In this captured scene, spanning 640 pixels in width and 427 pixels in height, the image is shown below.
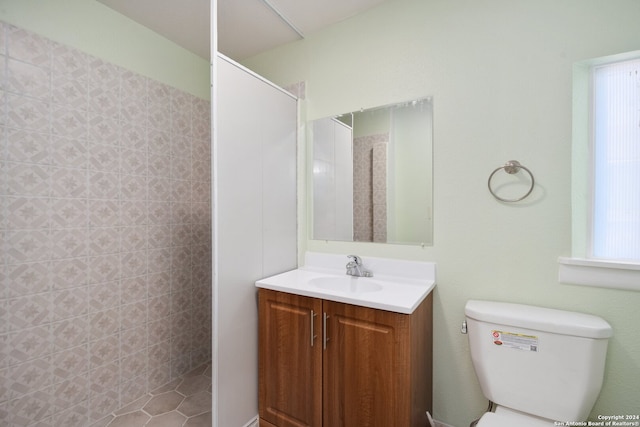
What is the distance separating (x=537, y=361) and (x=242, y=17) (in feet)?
8.01

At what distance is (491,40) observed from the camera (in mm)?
1394

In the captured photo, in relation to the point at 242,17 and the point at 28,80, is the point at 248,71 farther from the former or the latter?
the point at 28,80

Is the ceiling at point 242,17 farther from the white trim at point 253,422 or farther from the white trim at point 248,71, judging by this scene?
the white trim at point 253,422

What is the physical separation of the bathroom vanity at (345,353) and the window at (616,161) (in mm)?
805

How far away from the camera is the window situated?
1190mm

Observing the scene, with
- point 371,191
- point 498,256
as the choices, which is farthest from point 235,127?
point 498,256

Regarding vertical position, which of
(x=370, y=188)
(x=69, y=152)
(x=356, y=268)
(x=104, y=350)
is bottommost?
(x=104, y=350)

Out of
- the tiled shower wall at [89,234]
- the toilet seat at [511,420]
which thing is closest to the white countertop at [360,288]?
the toilet seat at [511,420]

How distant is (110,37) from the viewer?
1732 millimetres

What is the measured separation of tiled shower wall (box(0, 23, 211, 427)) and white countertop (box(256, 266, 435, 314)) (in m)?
0.98

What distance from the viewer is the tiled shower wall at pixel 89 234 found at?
1.37 m

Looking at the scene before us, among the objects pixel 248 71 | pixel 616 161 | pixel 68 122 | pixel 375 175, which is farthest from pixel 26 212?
pixel 616 161

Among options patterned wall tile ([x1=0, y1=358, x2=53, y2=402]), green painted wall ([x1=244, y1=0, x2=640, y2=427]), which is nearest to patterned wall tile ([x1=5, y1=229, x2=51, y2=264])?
patterned wall tile ([x1=0, y1=358, x2=53, y2=402])

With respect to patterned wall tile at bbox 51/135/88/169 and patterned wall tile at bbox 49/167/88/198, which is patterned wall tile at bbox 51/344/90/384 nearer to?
patterned wall tile at bbox 49/167/88/198
